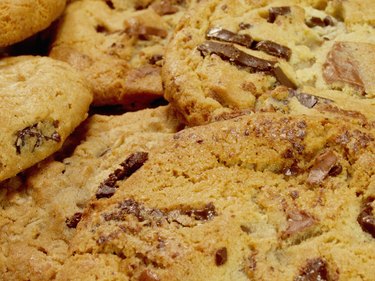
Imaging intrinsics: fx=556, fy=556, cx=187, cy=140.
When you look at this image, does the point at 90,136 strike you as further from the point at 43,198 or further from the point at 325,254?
the point at 325,254

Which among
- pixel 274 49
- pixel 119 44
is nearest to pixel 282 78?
pixel 274 49

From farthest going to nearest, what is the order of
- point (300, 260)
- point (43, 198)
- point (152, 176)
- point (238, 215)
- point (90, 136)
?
point (90, 136) → point (43, 198) → point (152, 176) → point (238, 215) → point (300, 260)

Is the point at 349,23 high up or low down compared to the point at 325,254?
up

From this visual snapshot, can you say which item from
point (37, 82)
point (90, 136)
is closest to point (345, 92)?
point (90, 136)

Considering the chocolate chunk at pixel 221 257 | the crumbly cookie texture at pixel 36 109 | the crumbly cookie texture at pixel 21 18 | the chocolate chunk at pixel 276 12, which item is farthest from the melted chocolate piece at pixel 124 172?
the chocolate chunk at pixel 276 12

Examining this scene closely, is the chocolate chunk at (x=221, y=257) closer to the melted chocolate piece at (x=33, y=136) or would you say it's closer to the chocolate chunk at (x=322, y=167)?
the chocolate chunk at (x=322, y=167)

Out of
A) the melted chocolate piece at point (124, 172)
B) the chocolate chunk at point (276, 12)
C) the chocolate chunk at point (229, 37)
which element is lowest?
the melted chocolate piece at point (124, 172)
